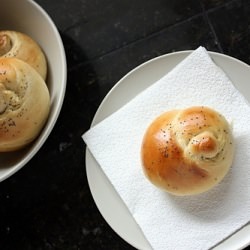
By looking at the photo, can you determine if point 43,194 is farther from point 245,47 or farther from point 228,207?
point 245,47

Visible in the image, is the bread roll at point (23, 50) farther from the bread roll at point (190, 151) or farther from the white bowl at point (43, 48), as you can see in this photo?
the bread roll at point (190, 151)

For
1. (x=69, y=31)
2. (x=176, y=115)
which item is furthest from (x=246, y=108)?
(x=69, y=31)

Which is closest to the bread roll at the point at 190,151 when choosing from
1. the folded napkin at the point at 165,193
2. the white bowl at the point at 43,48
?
the folded napkin at the point at 165,193

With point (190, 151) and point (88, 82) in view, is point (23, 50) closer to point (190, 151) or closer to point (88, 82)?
point (88, 82)

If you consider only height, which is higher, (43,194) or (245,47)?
(245,47)

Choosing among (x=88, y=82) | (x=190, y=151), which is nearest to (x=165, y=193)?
(x=190, y=151)

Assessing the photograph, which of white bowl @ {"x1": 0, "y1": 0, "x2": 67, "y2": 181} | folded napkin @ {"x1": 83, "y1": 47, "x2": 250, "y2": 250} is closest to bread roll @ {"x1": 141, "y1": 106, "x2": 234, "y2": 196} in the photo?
folded napkin @ {"x1": 83, "y1": 47, "x2": 250, "y2": 250}
